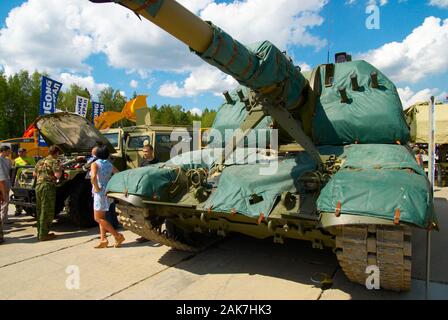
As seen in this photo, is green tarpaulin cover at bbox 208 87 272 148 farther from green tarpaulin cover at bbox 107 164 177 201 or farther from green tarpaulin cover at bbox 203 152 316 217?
green tarpaulin cover at bbox 203 152 316 217

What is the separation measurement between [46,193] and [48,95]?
10.2m

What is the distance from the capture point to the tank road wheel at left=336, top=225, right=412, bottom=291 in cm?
297

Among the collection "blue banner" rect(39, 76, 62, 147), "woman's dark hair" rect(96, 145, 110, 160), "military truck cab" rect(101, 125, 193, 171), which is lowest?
"woman's dark hair" rect(96, 145, 110, 160)

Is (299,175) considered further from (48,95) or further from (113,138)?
(48,95)

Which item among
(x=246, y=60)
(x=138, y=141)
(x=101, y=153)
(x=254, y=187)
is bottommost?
(x=254, y=187)

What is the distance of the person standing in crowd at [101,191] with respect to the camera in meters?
5.61

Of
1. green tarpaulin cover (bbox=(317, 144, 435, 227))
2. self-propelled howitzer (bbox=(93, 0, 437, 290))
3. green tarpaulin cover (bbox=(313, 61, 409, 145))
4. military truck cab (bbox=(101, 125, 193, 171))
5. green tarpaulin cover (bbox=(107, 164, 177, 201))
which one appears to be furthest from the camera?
military truck cab (bbox=(101, 125, 193, 171))

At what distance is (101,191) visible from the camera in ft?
18.6

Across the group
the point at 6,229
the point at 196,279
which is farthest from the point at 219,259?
the point at 6,229

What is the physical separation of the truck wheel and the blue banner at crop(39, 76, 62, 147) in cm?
914

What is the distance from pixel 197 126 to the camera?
317 inches

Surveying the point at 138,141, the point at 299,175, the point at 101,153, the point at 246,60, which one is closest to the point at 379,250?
the point at 299,175

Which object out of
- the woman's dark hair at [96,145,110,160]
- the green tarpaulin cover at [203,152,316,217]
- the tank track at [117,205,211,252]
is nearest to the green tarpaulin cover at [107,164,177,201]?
the tank track at [117,205,211,252]

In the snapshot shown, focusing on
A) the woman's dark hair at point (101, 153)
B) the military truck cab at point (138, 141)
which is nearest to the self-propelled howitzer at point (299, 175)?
the woman's dark hair at point (101, 153)
